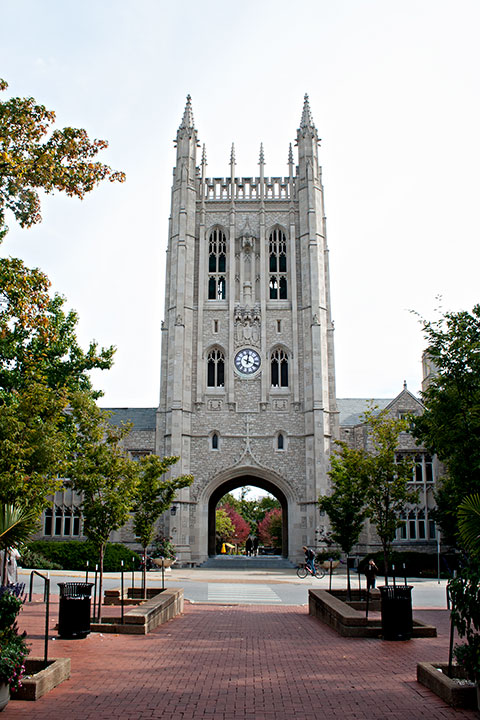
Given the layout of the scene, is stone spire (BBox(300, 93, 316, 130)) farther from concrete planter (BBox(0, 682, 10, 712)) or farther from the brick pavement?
concrete planter (BBox(0, 682, 10, 712))

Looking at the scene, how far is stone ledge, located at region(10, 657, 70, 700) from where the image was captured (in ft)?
23.9

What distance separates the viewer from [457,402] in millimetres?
14539

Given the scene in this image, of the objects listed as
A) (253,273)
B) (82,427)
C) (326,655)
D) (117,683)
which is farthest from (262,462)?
(117,683)

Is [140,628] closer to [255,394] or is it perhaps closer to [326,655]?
[326,655]

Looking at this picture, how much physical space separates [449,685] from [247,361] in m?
32.4

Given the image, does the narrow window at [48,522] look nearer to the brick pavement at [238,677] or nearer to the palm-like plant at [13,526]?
the brick pavement at [238,677]

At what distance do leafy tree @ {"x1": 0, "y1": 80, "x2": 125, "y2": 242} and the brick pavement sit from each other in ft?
23.2

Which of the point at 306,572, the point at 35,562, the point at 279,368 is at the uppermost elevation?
the point at 279,368

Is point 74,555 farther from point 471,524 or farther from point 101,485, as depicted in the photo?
point 471,524

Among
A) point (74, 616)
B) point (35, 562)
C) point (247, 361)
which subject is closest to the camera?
point (74, 616)

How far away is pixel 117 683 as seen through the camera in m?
8.16

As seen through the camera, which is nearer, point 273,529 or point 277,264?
point 277,264

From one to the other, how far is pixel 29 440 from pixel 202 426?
25289mm

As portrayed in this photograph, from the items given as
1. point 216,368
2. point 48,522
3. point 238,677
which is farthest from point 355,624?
point 48,522
